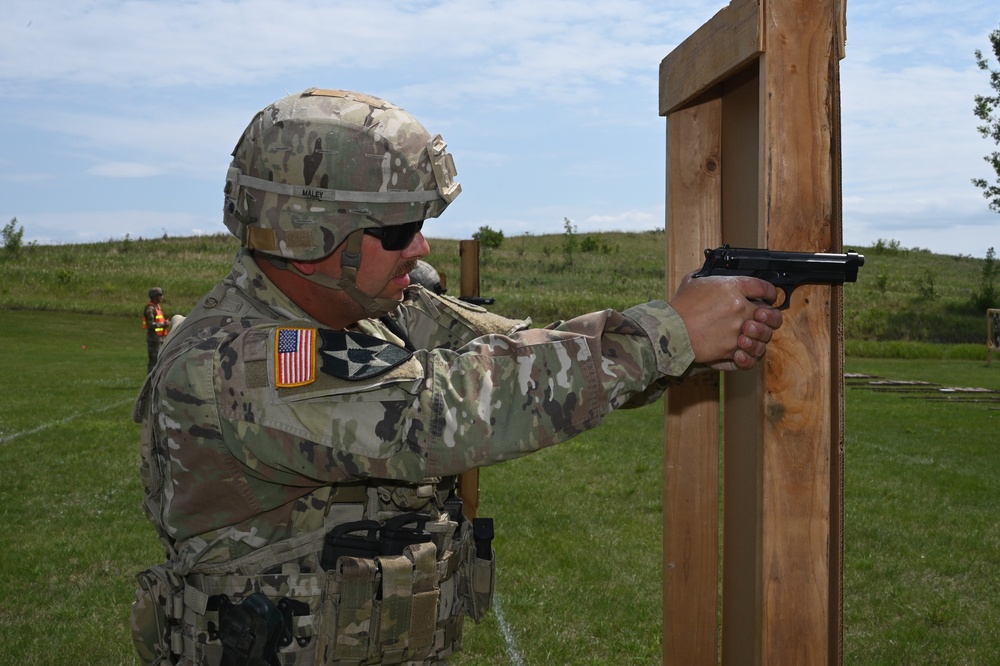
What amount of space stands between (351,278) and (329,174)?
10.2 inches

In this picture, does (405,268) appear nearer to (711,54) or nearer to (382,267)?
(382,267)

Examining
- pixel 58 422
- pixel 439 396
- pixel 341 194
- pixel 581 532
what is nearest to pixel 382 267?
pixel 341 194

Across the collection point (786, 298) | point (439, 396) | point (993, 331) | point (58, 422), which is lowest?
point (58, 422)

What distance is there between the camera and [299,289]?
2.49 m

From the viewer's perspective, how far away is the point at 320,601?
2.38 m

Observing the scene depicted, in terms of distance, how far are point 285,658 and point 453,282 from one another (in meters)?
41.8

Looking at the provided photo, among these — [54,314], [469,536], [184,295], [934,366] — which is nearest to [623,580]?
[469,536]

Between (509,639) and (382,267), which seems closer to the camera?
(382,267)

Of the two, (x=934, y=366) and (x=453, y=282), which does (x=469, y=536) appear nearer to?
(x=934, y=366)

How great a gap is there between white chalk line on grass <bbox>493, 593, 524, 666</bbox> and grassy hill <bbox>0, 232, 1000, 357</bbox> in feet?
71.5

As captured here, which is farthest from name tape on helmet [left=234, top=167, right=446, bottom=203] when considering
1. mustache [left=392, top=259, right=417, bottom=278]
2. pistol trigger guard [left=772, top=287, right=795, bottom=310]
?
pistol trigger guard [left=772, top=287, right=795, bottom=310]

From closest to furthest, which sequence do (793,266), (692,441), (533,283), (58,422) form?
(793,266) → (692,441) → (58,422) → (533,283)

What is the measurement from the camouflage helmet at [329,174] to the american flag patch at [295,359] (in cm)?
38

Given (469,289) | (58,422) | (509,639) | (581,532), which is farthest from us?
(58,422)
